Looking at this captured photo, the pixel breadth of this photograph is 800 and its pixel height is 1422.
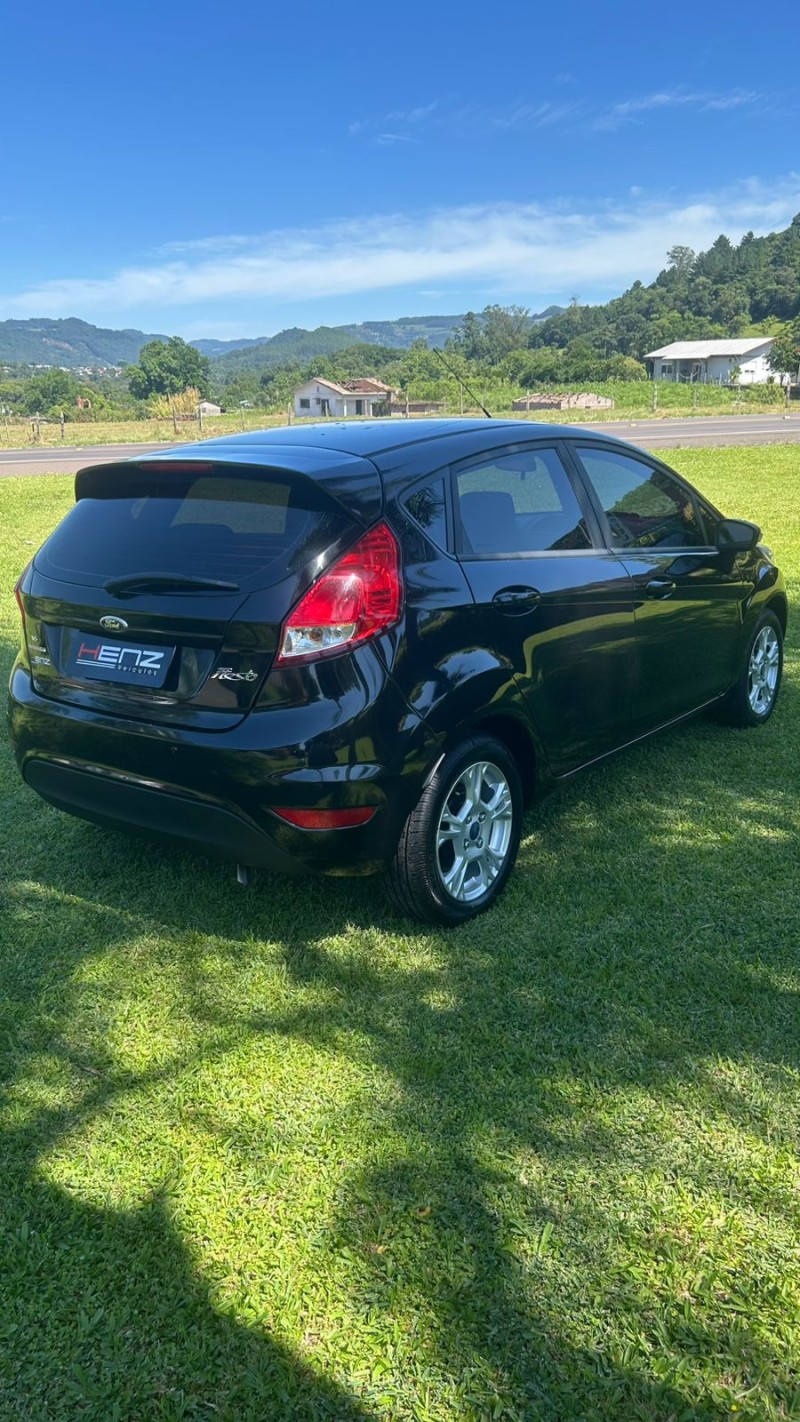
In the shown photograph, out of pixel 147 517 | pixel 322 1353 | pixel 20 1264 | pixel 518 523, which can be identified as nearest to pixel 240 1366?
pixel 322 1353

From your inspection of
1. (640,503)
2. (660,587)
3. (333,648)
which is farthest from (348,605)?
(640,503)

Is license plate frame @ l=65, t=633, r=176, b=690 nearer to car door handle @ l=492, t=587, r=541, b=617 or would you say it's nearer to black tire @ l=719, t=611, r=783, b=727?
car door handle @ l=492, t=587, r=541, b=617

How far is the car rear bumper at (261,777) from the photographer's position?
2863 millimetres

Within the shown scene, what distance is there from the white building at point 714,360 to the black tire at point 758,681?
99.7 m

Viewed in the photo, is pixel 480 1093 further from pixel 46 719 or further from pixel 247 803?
pixel 46 719

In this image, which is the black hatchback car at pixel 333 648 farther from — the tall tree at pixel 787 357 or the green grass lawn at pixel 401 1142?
the tall tree at pixel 787 357

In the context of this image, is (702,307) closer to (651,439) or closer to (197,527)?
(651,439)

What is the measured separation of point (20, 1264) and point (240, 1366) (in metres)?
0.57

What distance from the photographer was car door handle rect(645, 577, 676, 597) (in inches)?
166

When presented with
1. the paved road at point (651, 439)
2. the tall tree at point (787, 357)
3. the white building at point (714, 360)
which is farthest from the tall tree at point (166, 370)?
the paved road at point (651, 439)

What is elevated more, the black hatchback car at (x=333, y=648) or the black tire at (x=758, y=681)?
the black hatchback car at (x=333, y=648)

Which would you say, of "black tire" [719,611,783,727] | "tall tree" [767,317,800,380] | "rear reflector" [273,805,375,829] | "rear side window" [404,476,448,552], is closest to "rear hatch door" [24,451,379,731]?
"rear side window" [404,476,448,552]

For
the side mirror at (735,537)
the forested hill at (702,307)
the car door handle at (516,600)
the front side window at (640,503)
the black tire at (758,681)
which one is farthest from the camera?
the forested hill at (702,307)

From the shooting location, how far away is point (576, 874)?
12.3 ft
